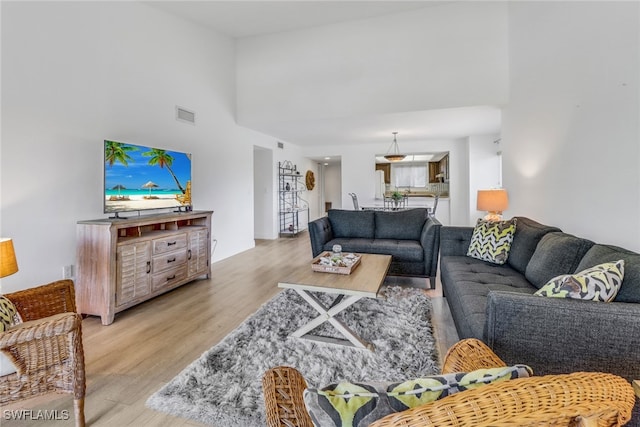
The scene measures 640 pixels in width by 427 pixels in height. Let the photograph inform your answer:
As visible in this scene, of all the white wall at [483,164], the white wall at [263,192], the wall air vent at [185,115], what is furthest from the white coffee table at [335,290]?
the white wall at [483,164]

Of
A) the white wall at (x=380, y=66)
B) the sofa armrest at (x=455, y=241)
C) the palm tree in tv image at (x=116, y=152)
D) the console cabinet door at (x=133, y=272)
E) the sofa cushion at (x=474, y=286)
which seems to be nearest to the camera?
the sofa cushion at (x=474, y=286)

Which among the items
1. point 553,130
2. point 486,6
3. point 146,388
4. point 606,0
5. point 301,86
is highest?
point 486,6

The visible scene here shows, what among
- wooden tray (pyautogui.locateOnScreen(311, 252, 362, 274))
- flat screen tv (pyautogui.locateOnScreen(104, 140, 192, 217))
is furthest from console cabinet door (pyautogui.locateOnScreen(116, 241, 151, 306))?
wooden tray (pyautogui.locateOnScreen(311, 252, 362, 274))

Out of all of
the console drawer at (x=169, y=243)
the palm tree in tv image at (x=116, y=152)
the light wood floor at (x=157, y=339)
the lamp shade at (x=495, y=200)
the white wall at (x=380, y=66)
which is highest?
the white wall at (x=380, y=66)

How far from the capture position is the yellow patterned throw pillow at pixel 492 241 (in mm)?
2725

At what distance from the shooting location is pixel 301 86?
4.94 m

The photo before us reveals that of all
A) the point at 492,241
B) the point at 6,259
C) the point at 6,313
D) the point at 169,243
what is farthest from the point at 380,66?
the point at 6,313

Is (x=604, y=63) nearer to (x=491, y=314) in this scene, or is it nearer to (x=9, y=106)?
(x=491, y=314)

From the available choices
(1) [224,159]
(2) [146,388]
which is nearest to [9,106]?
(2) [146,388]

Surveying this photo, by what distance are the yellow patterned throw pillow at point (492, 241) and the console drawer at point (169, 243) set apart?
3.11m

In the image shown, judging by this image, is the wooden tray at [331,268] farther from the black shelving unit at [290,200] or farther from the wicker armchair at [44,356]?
the black shelving unit at [290,200]

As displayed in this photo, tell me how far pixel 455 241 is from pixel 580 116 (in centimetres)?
149

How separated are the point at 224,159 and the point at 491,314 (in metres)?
4.59

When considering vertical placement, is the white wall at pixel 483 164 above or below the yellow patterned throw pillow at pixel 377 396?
above
